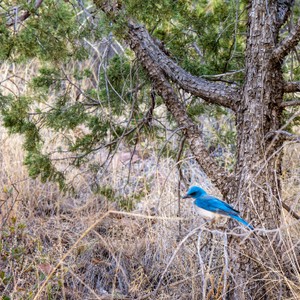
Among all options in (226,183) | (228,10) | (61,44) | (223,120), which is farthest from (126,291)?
(223,120)

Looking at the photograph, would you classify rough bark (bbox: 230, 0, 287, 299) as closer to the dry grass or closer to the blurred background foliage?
the dry grass

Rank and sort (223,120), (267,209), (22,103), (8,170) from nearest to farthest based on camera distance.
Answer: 1. (267,209)
2. (22,103)
3. (8,170)
4. (223,120)

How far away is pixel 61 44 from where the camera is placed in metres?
3.36

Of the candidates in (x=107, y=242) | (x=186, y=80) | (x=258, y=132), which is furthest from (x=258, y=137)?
(x=107, y=242)

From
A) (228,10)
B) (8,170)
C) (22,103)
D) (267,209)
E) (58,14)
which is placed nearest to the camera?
(267,209)

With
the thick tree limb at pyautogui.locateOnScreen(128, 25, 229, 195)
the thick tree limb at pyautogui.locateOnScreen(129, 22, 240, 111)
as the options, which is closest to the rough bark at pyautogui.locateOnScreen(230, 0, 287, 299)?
the thick tree limb at pyautogui.locateOnScreen(129, 22, 240, 111)

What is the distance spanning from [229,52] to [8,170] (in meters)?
2.46

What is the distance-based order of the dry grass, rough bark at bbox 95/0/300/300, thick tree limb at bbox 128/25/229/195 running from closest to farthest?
rough bark at bbox 95/0/300/300 < the dry grass < thick tree limb at bbox 128/25/229/195

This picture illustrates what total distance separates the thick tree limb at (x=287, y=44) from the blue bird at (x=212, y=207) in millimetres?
875

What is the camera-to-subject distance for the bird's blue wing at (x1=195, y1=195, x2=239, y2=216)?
9.07 feet

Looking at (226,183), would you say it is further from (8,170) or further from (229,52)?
(8,170)

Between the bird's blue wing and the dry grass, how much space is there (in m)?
0.13

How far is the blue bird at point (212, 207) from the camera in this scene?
2758 millimetres

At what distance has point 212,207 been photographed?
287 cm
